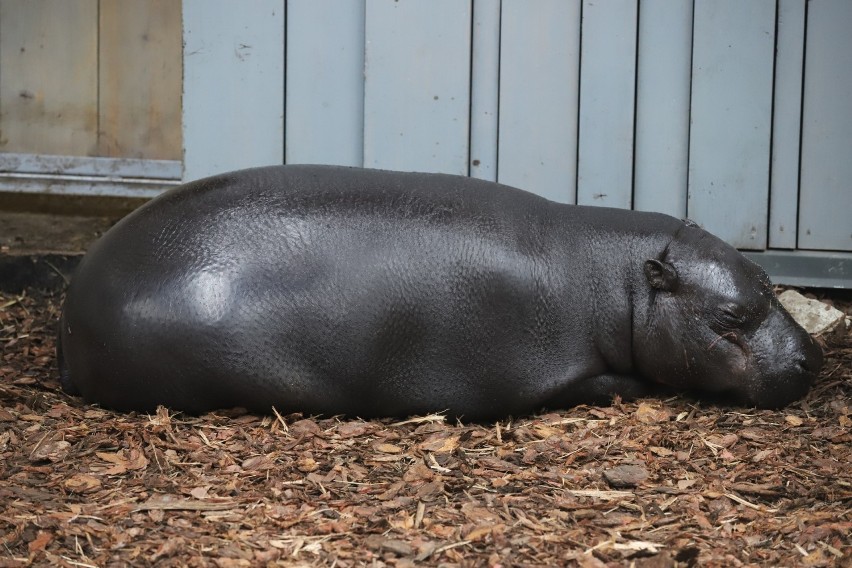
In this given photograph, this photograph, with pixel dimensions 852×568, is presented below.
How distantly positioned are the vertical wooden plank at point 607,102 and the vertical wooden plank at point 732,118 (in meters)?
0.30

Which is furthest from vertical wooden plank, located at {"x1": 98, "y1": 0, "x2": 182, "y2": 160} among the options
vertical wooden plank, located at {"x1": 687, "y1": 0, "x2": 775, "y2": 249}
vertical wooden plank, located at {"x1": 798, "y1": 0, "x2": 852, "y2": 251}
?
vertical wooden plank, located at {"x1": 798, "y1": 0, "x2": 852, "y2": 251}

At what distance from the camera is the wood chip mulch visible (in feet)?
8.41

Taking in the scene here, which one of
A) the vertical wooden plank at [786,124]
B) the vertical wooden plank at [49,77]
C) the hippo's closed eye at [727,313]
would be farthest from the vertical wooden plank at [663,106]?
the vertical wooden plank at [49,77]

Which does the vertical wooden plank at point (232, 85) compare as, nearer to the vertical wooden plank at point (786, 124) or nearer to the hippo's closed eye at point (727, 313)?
the hippo's closed eye at point (727, 313)

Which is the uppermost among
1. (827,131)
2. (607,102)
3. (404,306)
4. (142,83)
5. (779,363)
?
(142,83)

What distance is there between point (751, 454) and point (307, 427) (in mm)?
1449

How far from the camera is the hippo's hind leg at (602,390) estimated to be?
3789mm

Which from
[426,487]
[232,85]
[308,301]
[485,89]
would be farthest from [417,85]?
[426,487]

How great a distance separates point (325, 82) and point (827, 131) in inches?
94.0

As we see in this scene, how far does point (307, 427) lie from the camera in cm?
340

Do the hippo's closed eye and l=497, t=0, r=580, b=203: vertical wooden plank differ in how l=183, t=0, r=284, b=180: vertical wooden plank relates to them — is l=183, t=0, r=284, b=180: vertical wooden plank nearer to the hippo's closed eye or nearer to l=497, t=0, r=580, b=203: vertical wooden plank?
l=497, t=0, r=580, b=203: vertical wooden plank

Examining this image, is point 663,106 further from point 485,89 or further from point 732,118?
point 485,89

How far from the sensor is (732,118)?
4895mm

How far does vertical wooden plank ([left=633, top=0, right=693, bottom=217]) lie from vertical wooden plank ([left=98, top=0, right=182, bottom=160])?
2.55 metres
